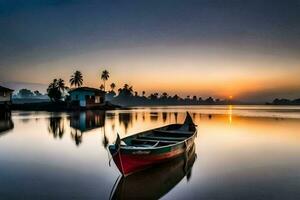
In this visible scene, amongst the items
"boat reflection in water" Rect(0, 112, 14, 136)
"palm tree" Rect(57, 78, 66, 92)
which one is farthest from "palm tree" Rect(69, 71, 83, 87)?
"boat reflection in water" Rect(0, 112, 14, 136)

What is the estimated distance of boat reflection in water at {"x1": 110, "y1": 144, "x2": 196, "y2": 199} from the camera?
32.8 feet

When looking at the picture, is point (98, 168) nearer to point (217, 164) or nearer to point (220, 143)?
point (217, 164)

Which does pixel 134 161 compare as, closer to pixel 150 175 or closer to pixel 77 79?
pixel 150 175

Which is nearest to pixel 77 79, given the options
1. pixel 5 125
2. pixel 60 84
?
pixel 60 84

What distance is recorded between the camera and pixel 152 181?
11.5 meters

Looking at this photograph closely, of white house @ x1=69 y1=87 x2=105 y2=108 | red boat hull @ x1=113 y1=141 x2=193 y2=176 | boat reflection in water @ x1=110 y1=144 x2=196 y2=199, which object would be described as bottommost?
boat reflection in water @ x1=110 y1=144 x2=196 y2=199

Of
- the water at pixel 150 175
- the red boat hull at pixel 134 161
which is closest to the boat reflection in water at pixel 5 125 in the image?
the water at pixel 150 175

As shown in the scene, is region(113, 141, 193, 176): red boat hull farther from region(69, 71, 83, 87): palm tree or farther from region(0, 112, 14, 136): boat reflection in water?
region(69, 71, 83, 87): palm tree

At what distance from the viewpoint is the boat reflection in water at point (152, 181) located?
9.98 meters

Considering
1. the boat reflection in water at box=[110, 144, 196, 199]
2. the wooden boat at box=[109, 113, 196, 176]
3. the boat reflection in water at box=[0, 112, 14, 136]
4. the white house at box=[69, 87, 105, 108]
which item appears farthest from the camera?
the white house at box=[69, 87, 105, 108]

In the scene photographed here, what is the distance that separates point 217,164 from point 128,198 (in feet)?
25.4

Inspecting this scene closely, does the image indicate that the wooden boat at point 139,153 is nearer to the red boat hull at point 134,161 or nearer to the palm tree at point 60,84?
the red boat hull at point 134,161

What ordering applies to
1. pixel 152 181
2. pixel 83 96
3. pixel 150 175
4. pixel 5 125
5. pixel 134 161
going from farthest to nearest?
pixel 83 96, pixel 5 125, pixel 150 175, pixel 134 161, pixel 152 181

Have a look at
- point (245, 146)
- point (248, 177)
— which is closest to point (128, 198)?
point (248, 177)
